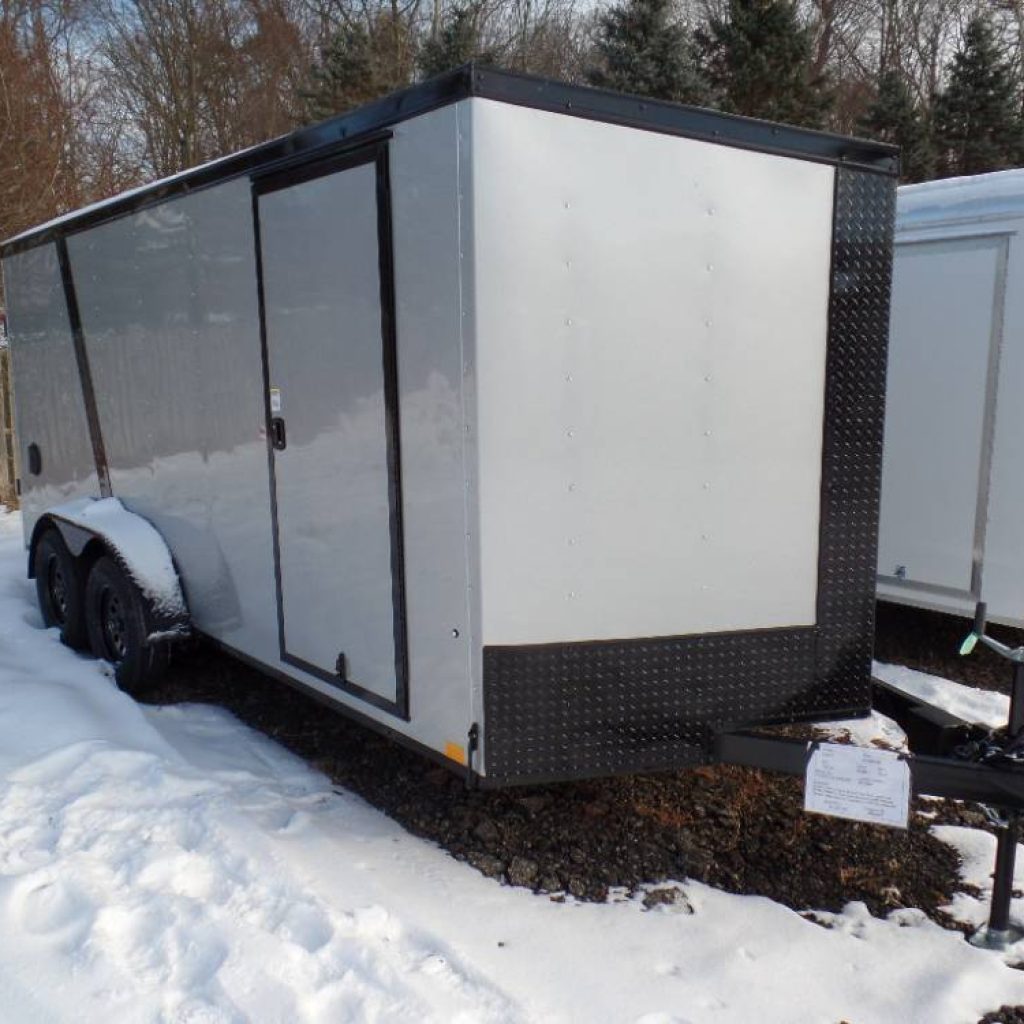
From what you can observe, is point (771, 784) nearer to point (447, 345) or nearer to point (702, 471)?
point (702, 471)

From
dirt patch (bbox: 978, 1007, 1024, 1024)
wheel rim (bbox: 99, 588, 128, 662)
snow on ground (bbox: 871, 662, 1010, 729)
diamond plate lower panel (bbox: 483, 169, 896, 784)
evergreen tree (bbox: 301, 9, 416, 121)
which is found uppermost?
evergreen tree (bbox: 301, 9, 416, 121)

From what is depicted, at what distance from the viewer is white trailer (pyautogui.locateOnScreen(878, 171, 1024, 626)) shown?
205 inches

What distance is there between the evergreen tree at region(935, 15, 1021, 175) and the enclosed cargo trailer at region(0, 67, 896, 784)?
18.1 metres

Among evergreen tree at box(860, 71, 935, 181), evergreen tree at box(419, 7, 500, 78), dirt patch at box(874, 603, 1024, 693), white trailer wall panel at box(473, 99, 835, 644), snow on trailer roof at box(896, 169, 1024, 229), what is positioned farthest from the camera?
evergreen tree at box(419, 7, 500, 78)

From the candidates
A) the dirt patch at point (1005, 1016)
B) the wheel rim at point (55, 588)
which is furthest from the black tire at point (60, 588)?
the dirt patch at point (1005, 1016)

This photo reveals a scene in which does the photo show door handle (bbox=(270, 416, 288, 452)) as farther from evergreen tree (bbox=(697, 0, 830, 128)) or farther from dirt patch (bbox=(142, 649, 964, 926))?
evergreen tree (bbox=(697, 0, 830, 128))

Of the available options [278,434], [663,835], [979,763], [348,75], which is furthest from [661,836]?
[348,75]

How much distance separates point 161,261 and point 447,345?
231 centimetres

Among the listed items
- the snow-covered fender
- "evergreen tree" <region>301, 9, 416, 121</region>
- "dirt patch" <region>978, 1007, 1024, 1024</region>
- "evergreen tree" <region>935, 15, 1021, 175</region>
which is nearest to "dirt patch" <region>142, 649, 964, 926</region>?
"dirt patch" <region>978, 1007, 1024, 1024</region>

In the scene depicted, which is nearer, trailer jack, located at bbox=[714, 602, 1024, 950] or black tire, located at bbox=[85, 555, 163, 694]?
trailer jack, located at bbox=[714, 602, 1024, 950]

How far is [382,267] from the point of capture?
3.34 metres

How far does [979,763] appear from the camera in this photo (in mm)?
2928

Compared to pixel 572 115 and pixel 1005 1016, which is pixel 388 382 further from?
pixel 1005 1016

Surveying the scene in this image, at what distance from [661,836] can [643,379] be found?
1574mm
